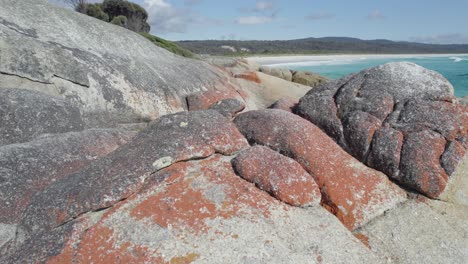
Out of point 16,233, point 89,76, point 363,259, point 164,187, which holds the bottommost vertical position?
point 363,259

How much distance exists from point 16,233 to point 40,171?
92 cm

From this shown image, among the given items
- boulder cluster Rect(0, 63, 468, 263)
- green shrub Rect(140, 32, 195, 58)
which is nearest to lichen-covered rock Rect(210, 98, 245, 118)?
boulder cluster Rect(0, 63, 468, 263)

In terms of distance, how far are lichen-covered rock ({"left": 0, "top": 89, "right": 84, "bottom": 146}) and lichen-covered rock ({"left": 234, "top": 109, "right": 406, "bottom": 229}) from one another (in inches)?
123

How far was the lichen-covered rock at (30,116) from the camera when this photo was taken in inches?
235

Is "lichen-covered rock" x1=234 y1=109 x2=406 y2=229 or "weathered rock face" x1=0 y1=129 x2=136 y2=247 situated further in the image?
"lichen-covered rock" x1=234 y1=109 x2=406 y2=229

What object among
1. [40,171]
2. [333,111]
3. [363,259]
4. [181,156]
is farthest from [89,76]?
[363,259]

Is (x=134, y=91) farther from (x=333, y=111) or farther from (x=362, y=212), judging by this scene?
(x=362, y=212)

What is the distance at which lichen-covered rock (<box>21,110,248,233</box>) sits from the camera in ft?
13.1

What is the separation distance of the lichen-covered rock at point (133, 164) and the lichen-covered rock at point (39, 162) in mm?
283

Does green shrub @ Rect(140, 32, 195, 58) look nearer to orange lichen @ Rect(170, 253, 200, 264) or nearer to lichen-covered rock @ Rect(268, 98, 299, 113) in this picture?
lichen-covered rock @ Rect(268, 98, 299, 113)

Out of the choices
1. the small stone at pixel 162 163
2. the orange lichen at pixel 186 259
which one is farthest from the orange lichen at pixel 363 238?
the small stone at pixel 162 163

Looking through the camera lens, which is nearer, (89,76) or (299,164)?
→ (299,164)

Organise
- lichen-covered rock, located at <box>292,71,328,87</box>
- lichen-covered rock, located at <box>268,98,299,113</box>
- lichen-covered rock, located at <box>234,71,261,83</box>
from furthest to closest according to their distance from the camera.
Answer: lichen-covered rock, located at <box>292,71,328,87</box>, lichen-covered rock, located at <box>234,71,261,83</box>, lichen-covered rock, located at <box>268,98,299,113</box>

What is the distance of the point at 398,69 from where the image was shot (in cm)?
643
